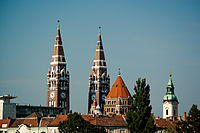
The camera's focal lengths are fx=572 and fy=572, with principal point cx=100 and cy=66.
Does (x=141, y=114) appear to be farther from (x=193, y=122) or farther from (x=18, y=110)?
(x=18, y=110)

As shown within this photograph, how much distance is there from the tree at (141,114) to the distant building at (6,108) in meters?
61.5

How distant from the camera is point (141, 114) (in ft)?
303

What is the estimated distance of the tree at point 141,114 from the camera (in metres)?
91.6

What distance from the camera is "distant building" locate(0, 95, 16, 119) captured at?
14912 centimetres

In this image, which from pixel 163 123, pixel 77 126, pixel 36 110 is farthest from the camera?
pixel 36 110

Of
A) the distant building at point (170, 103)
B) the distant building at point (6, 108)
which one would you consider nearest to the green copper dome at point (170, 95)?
the distant building at point (170, 103)

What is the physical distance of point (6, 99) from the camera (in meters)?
152

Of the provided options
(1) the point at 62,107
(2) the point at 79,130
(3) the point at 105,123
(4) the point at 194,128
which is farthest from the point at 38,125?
(1) the point at 62,107

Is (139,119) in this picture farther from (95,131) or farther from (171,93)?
(171,93)

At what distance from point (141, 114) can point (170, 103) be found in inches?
4137

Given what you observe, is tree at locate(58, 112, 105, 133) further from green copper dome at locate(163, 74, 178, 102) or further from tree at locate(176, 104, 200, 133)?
green copper dome at locate(163, 74, 178, 102)

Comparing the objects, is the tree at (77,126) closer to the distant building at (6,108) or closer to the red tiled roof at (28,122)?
the red tiled roof at (28,122)

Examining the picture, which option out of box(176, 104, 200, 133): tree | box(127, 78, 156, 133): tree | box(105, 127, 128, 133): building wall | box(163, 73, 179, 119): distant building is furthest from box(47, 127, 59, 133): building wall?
box(163, 73, 179, 119): distant building

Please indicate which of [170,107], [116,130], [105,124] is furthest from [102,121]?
[170,107]
